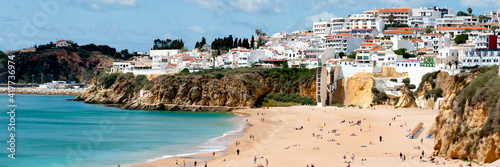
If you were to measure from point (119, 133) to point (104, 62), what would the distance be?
86.5 m

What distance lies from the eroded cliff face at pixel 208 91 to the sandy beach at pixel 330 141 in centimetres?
943

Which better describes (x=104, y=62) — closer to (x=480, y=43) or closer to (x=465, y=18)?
(x=465, y=18)

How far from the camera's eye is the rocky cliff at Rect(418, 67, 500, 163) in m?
21.1

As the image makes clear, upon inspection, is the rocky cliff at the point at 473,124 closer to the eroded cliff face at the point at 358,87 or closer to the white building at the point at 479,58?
the white building at the point at 479,58

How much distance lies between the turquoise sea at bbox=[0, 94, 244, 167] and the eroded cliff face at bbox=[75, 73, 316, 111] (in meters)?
3.83

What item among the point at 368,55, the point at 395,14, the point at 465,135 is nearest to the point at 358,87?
the point at 368,55

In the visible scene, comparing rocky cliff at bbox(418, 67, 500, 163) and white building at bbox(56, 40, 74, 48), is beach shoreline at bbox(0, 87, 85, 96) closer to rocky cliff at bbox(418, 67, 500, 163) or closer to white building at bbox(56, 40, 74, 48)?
white building at bbox(56, 40, 74, 48)

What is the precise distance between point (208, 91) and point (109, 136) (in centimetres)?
2295

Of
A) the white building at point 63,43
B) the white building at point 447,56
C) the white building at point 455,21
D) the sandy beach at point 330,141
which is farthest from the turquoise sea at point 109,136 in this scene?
the white building at point 63,43

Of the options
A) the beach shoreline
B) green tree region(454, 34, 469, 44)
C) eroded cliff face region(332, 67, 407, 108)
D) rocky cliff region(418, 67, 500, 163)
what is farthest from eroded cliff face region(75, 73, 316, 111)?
the beach shoreline

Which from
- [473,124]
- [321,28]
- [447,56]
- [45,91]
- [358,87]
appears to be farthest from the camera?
[45,91]

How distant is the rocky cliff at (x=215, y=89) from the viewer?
59.3 metres

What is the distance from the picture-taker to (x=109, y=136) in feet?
123

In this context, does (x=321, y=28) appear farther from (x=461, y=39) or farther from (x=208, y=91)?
(x=208, y=91)
